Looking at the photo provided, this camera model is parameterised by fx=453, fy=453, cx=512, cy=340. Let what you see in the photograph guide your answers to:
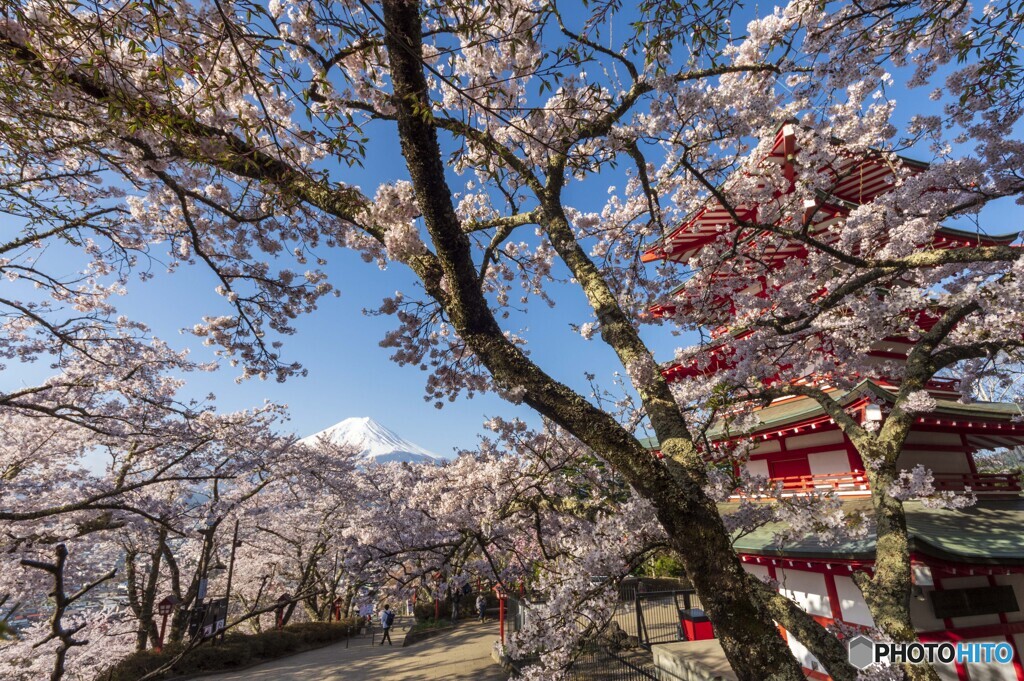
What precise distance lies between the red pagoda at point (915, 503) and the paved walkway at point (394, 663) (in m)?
7.83

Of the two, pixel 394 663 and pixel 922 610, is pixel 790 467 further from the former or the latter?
pixel 394 663

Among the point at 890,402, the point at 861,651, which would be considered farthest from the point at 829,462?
the point at 861,651

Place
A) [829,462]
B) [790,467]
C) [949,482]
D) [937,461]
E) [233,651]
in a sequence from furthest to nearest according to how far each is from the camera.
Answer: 1. [233,651]
2. [790,467]
3. [829,462]
4. [937,461]
5. [949,482]

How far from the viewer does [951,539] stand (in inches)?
274

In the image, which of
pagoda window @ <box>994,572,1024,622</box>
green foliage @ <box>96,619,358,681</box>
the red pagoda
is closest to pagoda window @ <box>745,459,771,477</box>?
the red pagoda

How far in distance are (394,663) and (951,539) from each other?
14.4 metres

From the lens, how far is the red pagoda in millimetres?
7000

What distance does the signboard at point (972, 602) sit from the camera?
7.55 meters

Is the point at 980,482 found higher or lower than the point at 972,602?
higher

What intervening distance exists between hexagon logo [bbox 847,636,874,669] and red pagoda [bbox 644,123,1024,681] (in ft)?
6.04

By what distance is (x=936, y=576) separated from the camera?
759 centimetres

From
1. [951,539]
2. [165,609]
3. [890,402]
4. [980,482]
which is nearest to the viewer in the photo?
[951,539]

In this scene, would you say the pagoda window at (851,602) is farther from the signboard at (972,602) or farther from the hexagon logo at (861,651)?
the hexagon logo at (861,651)

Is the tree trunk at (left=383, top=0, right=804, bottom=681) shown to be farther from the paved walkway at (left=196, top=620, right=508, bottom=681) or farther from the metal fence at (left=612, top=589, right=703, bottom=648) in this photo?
the metal fence at (left=612, top=589, right=703, bottom=648)
